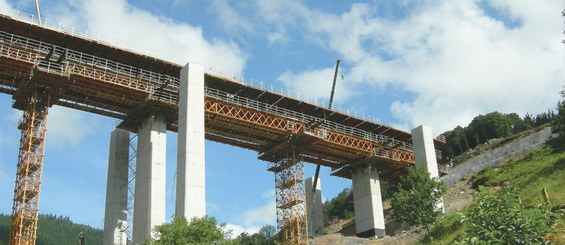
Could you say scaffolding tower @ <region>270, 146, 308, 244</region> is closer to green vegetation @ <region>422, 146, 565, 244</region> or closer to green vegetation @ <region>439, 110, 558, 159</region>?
green vegetation @ <region>422, 146, 565, 244</region>

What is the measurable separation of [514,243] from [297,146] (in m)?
45.3

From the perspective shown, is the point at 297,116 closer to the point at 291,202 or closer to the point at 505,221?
the point at 291,202

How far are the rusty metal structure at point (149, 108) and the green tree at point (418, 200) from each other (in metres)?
13.0

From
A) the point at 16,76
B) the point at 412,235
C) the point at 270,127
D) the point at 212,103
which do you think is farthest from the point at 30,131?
the point at 412,235

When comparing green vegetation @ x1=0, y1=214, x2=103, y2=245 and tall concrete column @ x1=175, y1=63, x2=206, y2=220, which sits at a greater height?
green vegetation @ x1=0, y1=214, x2=103, y2=245

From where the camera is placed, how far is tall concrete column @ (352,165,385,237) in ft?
213

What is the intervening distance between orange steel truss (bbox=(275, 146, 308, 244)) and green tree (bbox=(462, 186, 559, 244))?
4286cm

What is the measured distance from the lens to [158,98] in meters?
45.8

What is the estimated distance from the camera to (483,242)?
1358cm

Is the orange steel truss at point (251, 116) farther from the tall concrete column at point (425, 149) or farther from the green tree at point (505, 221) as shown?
the green tree at point (505, 221)

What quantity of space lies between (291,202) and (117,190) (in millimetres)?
18250

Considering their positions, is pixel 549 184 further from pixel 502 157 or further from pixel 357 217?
pixel 502 157

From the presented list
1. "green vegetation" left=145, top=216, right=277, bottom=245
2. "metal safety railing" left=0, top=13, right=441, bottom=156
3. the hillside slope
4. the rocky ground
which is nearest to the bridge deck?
"metal safety railing" left=0, top=13, right=441, bottom=156

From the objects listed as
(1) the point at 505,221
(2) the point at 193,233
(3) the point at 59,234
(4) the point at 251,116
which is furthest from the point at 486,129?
(3) the point at 59,234
